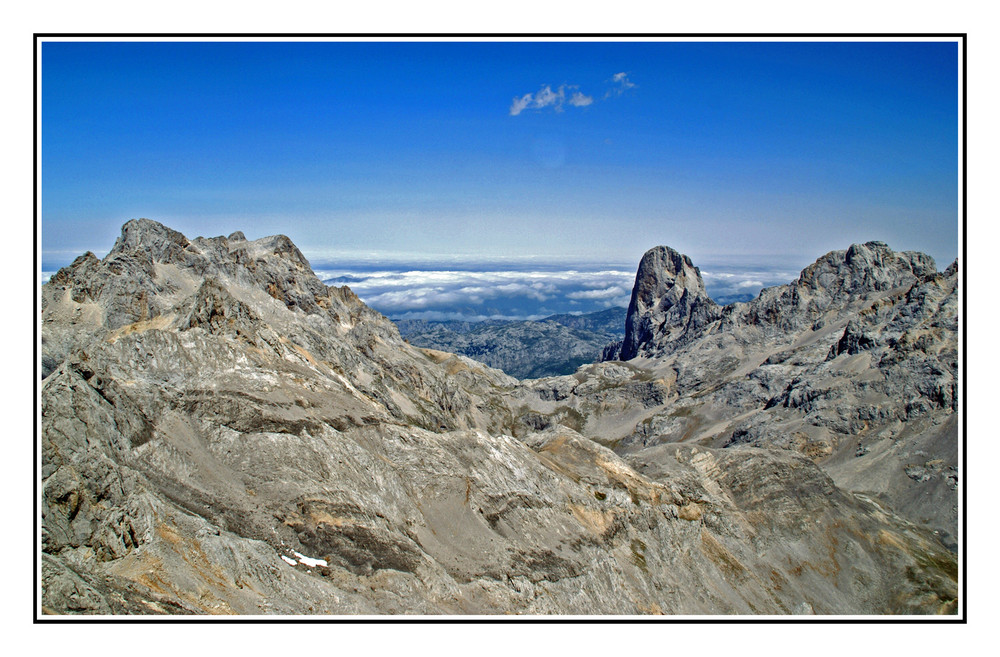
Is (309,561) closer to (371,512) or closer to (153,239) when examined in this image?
(371,512)

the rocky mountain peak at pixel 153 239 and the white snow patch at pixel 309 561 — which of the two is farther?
the rocky mountain peak at pixel 153 239

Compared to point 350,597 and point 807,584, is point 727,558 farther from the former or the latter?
point 350,597

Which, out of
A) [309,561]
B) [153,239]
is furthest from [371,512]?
[153,239]

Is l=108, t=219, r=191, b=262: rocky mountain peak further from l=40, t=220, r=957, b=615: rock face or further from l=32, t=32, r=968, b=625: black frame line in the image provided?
l=32, t=32, r=968, b=625: black frame line

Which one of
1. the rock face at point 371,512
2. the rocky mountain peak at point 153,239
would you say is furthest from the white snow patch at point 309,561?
the rocky mountain peak at point 153,239

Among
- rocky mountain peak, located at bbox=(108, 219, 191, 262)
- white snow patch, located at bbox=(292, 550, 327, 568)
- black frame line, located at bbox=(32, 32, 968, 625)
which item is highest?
rocky mountain peak, located at bbox=(108, 219, 191, 262)

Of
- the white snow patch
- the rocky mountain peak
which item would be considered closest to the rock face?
the white snow patch

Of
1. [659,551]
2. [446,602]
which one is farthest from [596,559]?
[446,602]
